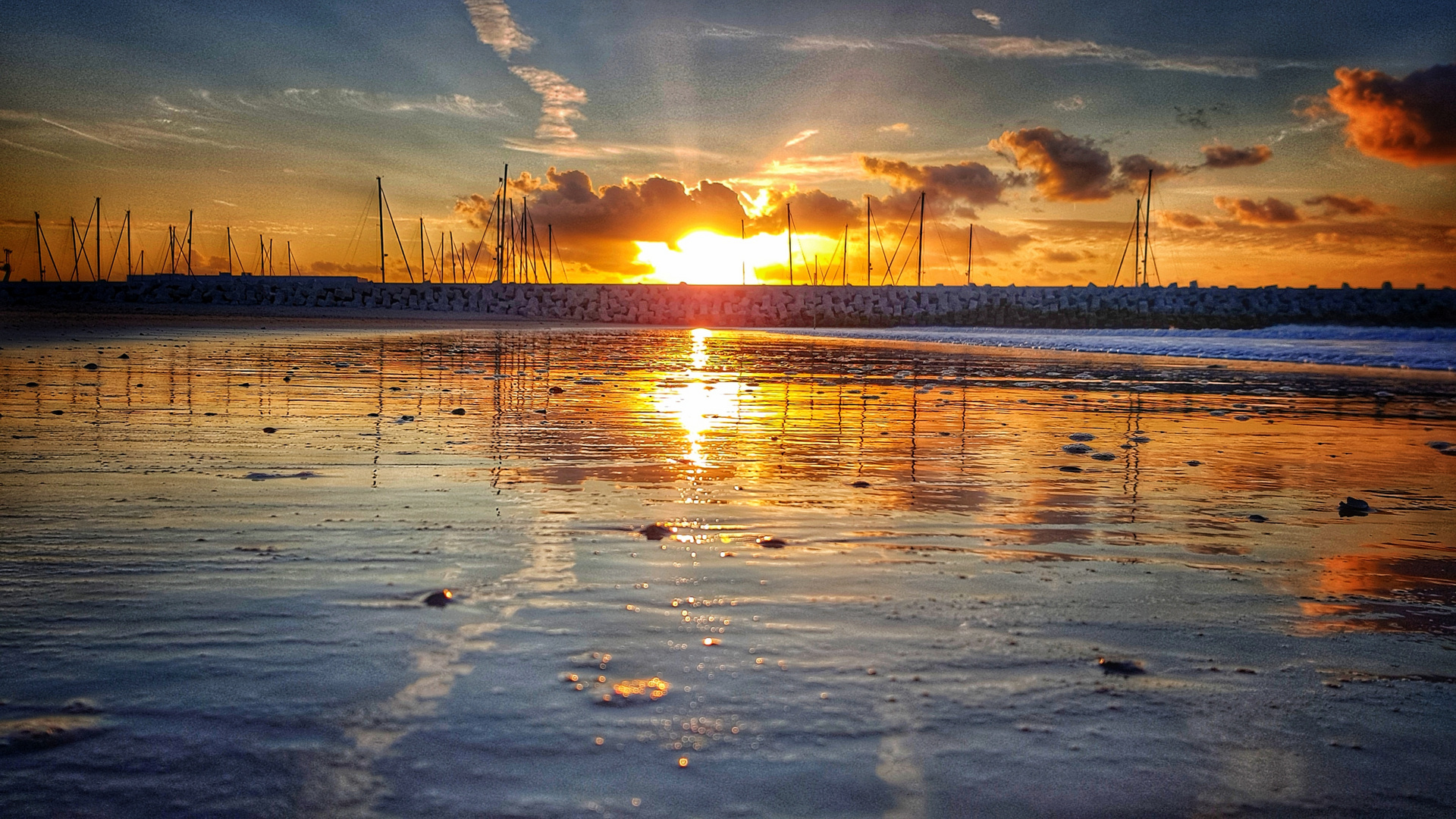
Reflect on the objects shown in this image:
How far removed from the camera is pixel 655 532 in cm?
321

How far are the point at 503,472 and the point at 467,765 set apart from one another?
2.96m

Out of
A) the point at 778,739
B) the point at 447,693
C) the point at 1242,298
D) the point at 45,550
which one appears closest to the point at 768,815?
the point at 778,739

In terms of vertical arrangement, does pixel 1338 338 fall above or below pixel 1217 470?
above

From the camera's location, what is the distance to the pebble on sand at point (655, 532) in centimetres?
318

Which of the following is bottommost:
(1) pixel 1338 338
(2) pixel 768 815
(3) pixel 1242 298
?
(2) pixel 768 815

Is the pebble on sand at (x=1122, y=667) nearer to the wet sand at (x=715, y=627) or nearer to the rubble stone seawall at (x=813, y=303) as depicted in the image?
the wet sand at (x=715, y=627)

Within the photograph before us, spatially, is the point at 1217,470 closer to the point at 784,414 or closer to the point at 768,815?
the point at 784,414

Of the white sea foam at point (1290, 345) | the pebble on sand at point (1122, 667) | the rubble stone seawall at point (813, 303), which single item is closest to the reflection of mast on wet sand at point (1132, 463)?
the pebble on sand at point (1122, 667)

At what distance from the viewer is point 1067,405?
8.45 m

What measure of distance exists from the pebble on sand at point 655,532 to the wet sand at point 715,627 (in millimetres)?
49

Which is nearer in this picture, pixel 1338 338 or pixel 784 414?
pixel 784 414

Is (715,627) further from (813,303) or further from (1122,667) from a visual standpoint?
(813,303)

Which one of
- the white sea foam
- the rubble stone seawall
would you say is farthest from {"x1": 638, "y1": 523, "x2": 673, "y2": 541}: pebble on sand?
the rubble stone seawall

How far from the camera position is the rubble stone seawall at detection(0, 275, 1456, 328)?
57.2 meters
